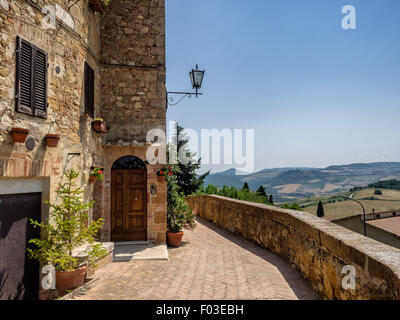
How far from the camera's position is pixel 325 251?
13.8ft

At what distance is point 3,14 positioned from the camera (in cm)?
400

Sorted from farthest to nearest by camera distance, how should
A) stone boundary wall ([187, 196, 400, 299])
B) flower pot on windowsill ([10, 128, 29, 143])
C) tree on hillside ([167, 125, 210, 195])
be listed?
1. tree on hillside ([167, 125, 210, 195])
2. flower pot on windowsill ([10, 128, 29, 143])
3. stone boundary wall ([187, 196, 400, 299])

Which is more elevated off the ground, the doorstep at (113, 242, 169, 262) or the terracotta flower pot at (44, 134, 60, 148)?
the terracotta flower pot at (44, 134, 60, 148)

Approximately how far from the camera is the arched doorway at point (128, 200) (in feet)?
26.2

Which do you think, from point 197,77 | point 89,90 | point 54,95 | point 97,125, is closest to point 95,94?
point 89,90

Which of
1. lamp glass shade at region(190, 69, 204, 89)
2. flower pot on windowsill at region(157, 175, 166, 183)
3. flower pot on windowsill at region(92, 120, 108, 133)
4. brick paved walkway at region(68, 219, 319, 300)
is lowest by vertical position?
brick paved walkway at region(68, 219, 319, 300)

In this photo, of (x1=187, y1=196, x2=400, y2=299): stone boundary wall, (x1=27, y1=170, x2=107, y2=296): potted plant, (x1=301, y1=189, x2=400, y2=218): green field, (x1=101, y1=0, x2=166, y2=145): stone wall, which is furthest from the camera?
(x1=301, y1=189, x2=400, y2=218): green field

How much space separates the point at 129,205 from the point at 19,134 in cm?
438

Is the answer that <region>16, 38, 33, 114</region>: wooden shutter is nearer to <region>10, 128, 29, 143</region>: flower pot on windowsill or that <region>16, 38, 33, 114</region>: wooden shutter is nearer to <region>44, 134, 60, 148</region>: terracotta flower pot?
<region>10, 128, 29, 143</region>: flower pot on windowsill

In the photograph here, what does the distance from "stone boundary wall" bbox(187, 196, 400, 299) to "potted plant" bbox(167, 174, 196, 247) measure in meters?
1.81

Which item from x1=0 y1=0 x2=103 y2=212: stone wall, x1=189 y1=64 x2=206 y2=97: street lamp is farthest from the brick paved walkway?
x1=189 y1=64 x2=206 y2=97: street lamp

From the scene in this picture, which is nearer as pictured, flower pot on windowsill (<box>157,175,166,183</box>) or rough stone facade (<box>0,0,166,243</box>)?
rough stone facade (<box>0,0,166,243</box>)

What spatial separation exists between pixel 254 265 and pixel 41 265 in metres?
3.99

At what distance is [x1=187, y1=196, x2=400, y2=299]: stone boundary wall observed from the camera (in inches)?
112
